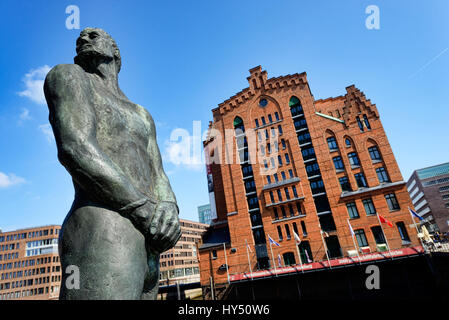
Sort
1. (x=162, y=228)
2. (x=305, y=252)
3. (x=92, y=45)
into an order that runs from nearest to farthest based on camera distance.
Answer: (x=162, y=228)
(x=92, y=45)
(x=305, y=252)

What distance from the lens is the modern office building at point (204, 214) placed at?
16375cm

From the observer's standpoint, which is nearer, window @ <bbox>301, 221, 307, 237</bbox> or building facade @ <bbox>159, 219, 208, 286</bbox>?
window @ <bbox>301, 221, 307, 237</bbox>

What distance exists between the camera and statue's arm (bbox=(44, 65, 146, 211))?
5.74ft

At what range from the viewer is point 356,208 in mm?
30953

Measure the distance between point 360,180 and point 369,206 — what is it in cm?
338

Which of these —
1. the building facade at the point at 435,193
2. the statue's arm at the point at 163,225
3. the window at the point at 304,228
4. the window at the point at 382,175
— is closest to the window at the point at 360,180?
the window at the point at 382,175

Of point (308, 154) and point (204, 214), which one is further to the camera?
point (204, 214)

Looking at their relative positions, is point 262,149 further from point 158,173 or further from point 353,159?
point 158,173

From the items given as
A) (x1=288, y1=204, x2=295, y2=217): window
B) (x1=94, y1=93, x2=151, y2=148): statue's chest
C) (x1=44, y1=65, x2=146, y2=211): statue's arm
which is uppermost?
(x1=288, y1=204, x2=295, y2=217): window

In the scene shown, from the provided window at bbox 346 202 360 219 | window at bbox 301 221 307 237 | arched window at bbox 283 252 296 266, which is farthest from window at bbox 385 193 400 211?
arched window at bbox 283 252 296 266

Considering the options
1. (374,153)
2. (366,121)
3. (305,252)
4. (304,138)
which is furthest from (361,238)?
(366,121)

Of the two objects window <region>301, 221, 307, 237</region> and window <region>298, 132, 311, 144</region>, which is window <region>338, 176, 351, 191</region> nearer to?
window <region>301, 221, 307, 237</region>

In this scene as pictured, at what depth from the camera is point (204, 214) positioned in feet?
543
